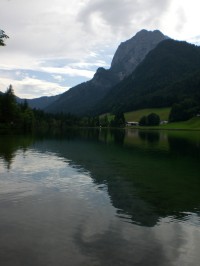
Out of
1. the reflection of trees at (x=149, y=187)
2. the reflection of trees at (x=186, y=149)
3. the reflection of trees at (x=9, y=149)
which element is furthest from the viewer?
the reflection of trees at (x=186, y=149)

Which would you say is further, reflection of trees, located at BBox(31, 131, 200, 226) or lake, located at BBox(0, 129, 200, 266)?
reflection of trees, located at BBox(31, 131, 200, 226)

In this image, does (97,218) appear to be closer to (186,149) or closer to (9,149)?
(9,149)

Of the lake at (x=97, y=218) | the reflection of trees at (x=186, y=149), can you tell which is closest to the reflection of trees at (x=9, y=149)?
the lake at (x=97, y=218)

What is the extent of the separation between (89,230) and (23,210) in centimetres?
651

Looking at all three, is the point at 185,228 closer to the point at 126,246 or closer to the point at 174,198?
the point at 126,246

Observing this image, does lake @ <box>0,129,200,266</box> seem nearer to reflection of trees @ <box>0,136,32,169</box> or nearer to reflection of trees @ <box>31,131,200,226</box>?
Answer: reflection of trees @ <box>31,131,200,226</box>

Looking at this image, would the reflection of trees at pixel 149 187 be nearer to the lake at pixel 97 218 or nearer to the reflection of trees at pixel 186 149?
the lake at pixel 97 218

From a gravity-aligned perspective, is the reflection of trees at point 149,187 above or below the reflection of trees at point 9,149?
below

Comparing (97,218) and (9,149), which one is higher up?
(9,149)

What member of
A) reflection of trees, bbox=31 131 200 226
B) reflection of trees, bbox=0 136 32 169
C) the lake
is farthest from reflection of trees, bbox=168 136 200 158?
reflection of trees, bbox=0 136 32 169

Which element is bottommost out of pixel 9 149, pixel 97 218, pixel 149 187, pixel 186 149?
pixel 186 149

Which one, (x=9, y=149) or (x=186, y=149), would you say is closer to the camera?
(x=9, y=149)

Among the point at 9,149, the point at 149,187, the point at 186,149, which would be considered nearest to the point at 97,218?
the point at 149,187

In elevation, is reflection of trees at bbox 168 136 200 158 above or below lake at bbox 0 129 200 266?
below
